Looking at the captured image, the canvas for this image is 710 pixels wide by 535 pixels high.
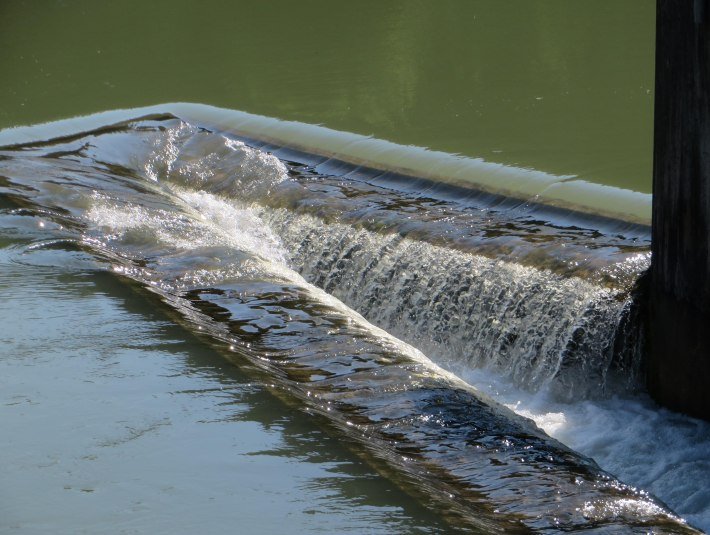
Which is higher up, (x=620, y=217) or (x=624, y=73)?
(x=624, y=73)

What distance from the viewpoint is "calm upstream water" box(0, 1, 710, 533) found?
12.0 feet

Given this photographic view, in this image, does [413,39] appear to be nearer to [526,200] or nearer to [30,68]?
[30,68]

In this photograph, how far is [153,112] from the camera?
32.4 ft

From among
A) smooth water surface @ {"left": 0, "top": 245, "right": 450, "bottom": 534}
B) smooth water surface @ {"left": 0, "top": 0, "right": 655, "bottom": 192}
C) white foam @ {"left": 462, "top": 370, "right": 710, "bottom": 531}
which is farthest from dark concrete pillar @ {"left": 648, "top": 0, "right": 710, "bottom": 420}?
smooth water surface @ {"left": 0, "top": 0, "right": 655, "bottom": 192}

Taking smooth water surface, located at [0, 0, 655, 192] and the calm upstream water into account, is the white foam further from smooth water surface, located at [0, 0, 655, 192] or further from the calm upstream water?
smooth water surface, located at [0, 0, 655, 192]

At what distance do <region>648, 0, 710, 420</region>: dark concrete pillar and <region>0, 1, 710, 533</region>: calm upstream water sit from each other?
0.67 ft

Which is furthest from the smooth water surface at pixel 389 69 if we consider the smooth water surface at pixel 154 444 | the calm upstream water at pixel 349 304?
the smooth water surface at pixel 154 444

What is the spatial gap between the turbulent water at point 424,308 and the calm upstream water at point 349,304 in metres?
0.02

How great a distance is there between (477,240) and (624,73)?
410 cm

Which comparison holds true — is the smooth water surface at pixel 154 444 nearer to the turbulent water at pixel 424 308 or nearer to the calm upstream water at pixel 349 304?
the calm upstream water at pixel 349 304

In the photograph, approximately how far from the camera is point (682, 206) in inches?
173

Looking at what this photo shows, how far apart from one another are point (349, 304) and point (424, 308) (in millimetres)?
586

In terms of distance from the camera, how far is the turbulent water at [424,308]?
12.6 ft

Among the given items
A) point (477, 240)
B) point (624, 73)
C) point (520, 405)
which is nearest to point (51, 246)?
point (477, 240)
